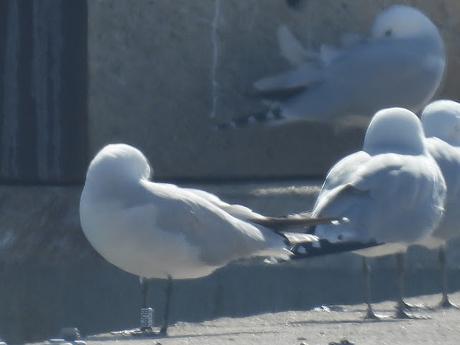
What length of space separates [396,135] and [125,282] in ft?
7.08

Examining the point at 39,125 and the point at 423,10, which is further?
the point at 423,10

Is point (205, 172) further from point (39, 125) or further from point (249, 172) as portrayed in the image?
point (39, 125)

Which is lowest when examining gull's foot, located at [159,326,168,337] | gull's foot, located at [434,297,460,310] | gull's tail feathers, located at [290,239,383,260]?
gull's foot, located at [434,297,460,310]

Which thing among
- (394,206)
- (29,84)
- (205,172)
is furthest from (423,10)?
(394,206)

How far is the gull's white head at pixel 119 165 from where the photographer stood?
804 cm

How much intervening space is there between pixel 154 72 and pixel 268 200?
125cm

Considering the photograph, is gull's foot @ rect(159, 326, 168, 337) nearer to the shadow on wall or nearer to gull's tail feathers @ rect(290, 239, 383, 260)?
gull's tail feathers @ rect(290, 239, 383, 260)

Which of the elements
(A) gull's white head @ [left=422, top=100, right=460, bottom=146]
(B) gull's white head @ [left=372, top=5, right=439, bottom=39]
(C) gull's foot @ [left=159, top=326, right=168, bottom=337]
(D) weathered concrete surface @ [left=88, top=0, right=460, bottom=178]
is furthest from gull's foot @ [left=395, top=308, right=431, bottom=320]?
(B) gull's white head @ [left=372, top=5, right=439, bottom=39]

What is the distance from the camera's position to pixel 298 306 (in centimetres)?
994

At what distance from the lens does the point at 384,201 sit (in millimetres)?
8352

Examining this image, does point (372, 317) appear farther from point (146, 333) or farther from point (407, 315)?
point (146, 333)

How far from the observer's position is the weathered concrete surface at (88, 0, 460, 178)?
36.3 ft

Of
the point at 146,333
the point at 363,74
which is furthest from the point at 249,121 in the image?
the point at 146,333

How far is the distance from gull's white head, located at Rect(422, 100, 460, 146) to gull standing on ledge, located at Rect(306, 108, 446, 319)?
97 cm
